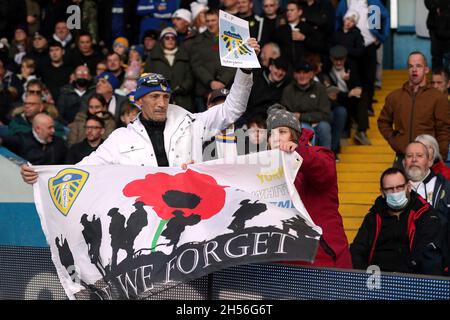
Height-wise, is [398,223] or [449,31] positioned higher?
[449,31]

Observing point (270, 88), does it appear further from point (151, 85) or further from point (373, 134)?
point (151, 85)

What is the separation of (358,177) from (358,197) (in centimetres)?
57

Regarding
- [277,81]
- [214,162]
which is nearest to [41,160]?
[277,81]

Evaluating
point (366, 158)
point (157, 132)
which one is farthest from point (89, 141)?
point (157, 132)

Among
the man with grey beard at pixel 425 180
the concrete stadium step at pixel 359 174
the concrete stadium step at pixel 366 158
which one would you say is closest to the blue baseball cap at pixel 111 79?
the concrete stadium step at pixel 359 174

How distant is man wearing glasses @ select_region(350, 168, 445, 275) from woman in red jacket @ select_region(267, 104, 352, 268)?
1.75 metres

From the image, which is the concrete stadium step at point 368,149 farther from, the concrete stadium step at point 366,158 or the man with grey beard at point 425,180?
the man with grey beard at point 425,180

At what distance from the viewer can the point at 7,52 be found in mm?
17062

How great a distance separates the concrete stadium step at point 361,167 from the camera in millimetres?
13219

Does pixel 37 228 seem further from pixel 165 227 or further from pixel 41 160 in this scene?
pixel 165 227

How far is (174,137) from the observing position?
329 inches

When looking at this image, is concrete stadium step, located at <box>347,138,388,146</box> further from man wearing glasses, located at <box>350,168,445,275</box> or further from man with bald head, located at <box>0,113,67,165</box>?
man wearing glasses, located at <box>350,168,445,275</box>

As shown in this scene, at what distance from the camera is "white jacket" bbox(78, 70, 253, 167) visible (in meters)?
8.32
